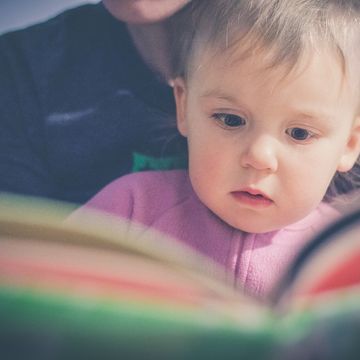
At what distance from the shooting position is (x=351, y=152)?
897 millimetres

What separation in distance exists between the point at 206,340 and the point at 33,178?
0.56 metres

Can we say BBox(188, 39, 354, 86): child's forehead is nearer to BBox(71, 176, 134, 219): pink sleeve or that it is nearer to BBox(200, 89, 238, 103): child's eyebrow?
BBox(200, 89, 238, 103): child's eyebrow

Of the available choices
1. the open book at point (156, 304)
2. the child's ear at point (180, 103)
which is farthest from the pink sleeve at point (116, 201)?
the open book at point (156, 304)

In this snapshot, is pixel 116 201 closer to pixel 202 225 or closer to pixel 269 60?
pixel 202 225

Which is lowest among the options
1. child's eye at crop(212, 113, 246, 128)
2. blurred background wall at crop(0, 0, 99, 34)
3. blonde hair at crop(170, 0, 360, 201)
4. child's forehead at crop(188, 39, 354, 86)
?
child's eye at crop(212, 113, 246, 128)

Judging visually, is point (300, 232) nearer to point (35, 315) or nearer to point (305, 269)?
point (305, 269)

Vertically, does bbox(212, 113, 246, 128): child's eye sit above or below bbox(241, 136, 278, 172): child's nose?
above

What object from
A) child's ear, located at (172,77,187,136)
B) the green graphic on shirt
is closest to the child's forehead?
child's ear, located at (172,77,187,136)

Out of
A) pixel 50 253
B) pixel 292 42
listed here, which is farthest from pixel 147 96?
pixel 50 253

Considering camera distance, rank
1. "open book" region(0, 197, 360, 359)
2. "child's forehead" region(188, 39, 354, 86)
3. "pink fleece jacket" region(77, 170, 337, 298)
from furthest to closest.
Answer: "pink fleece jacket" region(77, 170, 337, 298), "child's forehead" region(188, 39, 354, 86), "open book" region(0, 197, 360, 359)

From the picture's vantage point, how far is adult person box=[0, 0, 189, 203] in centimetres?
96

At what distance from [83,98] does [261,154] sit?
13.1 inches

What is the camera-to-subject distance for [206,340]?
0.48 m

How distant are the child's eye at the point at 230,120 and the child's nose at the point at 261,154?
40 mm
